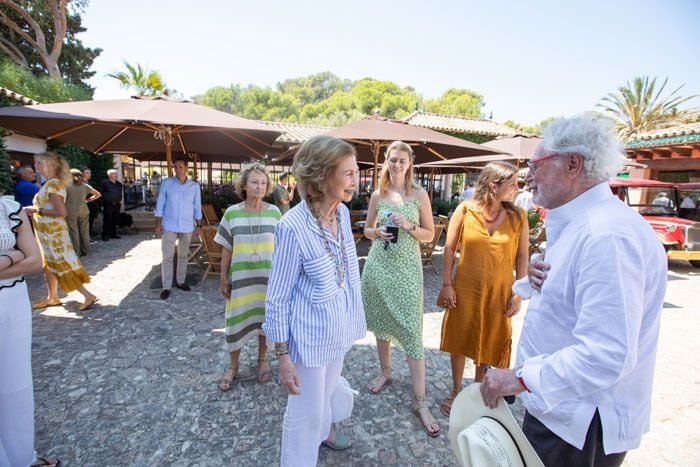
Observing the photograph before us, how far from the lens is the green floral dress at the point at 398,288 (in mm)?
2561

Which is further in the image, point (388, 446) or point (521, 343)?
point (388, 446)

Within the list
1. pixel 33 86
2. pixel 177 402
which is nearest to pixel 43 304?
pixel 177 402

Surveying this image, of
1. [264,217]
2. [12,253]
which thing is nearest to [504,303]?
[264,217]

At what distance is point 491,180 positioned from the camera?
2.40 meters

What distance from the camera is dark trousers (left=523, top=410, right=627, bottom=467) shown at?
1.16 metres

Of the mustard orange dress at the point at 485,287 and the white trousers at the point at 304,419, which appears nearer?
the white trousers at the point at 304,419

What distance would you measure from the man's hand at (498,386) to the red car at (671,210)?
28.4 feet

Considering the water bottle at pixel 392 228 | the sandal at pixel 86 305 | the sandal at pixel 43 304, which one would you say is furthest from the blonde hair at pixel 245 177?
the sandal at pixel 43 304

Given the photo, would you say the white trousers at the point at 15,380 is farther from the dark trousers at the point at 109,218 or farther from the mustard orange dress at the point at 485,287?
the dark trousers at the point at 109,218

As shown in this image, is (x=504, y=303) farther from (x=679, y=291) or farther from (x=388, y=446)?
(x=679, y=291)

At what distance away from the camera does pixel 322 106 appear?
57.5 m

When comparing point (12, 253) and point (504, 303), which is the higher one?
point (12, 253)

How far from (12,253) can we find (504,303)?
9.87ft

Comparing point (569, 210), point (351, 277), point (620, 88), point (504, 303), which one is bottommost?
point (504, 303)
